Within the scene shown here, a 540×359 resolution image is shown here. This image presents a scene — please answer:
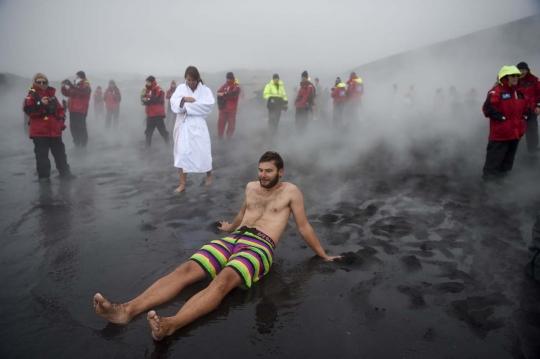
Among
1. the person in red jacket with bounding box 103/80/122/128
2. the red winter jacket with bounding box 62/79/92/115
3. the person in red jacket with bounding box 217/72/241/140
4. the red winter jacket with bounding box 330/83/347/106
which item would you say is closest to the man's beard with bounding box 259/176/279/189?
the person in red jacket with bounding box 217/72/241/140

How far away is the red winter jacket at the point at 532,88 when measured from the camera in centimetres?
606

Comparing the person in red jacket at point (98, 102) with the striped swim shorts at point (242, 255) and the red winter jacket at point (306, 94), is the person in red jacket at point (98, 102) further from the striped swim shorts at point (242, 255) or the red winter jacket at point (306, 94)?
the striped swim shorts at point (242, 255)

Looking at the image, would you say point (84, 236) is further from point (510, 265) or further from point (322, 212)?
point (510, 265)

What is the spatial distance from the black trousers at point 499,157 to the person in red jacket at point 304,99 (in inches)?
222

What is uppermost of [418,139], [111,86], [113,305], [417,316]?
[111,86]

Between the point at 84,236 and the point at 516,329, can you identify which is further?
the point at 84,236

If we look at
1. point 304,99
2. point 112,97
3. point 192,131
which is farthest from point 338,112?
point 112,97

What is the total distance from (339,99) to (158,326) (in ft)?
33.9

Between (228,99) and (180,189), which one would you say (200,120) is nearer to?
(180,189)

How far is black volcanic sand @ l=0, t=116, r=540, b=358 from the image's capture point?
7.34ft

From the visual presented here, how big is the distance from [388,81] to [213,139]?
13.1m

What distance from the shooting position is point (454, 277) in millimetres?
3049

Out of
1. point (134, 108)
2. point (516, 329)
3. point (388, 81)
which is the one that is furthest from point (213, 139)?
point (388, 81)

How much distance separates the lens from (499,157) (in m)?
5.56
